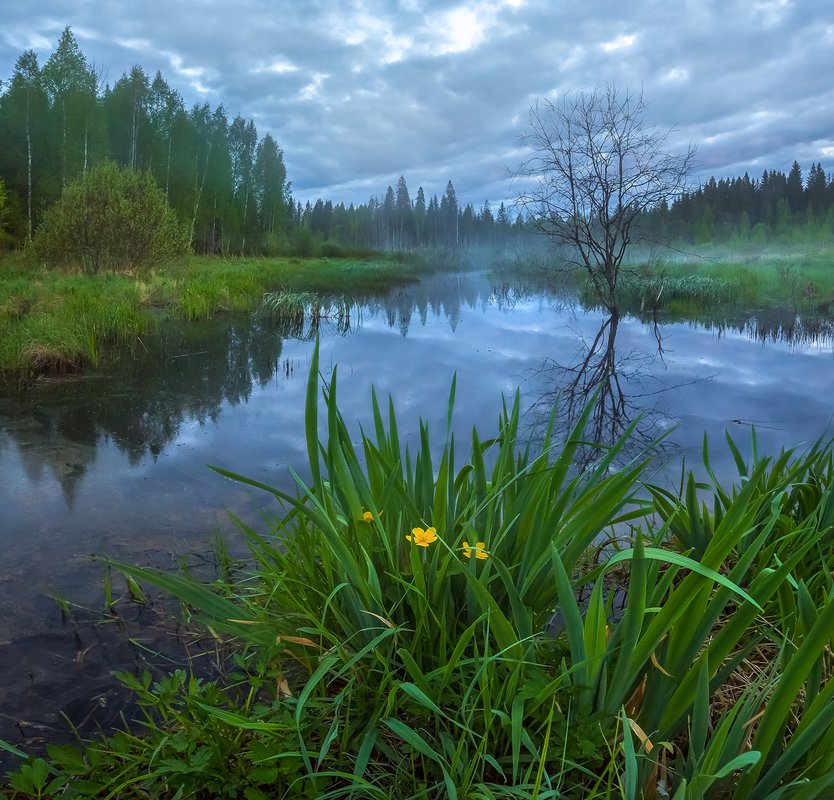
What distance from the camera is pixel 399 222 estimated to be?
62.8 metres

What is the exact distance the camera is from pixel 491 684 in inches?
51.8

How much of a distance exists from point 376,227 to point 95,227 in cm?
4928

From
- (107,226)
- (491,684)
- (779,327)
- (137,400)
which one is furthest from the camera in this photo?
(107,226)

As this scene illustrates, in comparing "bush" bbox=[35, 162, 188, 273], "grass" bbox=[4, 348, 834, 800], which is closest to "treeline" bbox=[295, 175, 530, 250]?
"bush" bbox=[35, 162, 188, 273]

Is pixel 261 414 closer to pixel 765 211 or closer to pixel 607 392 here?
pixel 607 392

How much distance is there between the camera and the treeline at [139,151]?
26312 millimetres

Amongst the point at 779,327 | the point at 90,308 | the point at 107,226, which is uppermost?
the point at 107,226

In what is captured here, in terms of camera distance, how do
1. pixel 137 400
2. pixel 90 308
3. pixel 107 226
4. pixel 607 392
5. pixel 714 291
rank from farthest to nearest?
pixel 107 226, pixel 714 291, pixel 90 308, pixel 607 392, pixel 137 400

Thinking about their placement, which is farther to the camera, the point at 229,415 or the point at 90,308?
the point at 90,308

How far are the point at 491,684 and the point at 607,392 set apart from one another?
17.3 ft

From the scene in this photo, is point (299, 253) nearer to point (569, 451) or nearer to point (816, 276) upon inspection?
point (816, 276)

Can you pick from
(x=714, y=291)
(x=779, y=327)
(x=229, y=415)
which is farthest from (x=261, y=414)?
(x=714, y=291)

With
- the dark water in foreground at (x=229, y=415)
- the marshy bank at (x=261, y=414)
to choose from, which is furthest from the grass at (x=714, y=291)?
the marshy bank at (x=261, y=414)

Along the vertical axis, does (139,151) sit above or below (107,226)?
above
